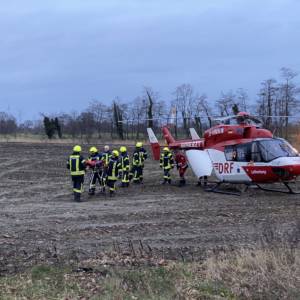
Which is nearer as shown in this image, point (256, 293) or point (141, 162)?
point (256, 293)

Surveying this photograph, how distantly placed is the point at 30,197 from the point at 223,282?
36.3 feet

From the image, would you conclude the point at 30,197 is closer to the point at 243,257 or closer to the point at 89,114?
the point at 243,257

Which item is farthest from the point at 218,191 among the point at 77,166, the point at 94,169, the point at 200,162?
the point at 77,166

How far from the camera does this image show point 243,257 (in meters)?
8.30

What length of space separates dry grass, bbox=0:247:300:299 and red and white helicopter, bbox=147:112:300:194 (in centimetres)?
824

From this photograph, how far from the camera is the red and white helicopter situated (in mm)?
16519

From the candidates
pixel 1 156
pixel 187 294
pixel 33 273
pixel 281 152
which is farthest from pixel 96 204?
pixel 1 156

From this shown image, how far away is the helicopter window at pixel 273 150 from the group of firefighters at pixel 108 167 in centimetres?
434

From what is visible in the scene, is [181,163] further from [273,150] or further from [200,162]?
[273,150]

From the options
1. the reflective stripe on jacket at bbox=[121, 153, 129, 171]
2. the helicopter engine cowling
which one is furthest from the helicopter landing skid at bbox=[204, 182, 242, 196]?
the reflective stripe on jacket at bbox=[121, 153, 129, 171]

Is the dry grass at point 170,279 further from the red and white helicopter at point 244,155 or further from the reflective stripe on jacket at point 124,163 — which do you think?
the reflective stripe on jacket at point 124,163

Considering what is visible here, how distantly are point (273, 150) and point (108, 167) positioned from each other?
558 cm

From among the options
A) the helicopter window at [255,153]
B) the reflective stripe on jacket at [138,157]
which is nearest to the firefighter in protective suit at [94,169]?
the reflective stripe on jacket at [138,157]

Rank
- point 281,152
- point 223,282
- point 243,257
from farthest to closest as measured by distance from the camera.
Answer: point 281,152, point 243,257, point 223,282
